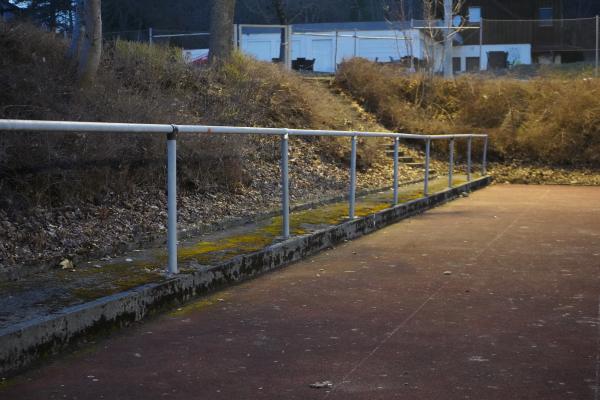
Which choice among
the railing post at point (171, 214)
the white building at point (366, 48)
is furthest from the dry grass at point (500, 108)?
the railing post at point (171, 214)

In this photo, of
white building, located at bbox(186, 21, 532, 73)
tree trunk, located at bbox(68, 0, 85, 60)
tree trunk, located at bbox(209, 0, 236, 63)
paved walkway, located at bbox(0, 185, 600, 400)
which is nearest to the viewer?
paved walkway, located at bbox(0, 185, 600, 400)

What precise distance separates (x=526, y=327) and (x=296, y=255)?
3.21 m

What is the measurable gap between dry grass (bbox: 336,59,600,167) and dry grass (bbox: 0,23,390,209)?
6.44 m

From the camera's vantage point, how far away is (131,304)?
210 inches

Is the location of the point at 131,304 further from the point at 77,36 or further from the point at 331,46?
the point at 331,46

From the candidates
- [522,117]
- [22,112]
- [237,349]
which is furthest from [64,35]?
[522,117]

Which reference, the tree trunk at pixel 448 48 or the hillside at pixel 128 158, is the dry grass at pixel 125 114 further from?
the tree trunk at pixel 448 48

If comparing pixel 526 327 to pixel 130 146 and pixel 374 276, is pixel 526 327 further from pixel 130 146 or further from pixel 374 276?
pixel 130 146

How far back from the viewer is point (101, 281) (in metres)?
5.79

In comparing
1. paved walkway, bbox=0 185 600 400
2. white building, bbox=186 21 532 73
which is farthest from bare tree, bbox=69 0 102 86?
white building, bbox=186 21 532 73

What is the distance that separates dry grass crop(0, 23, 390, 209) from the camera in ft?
27.3

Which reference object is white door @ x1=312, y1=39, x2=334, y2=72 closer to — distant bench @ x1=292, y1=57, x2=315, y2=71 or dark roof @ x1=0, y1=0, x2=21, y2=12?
distant bench @ x1=292, y1=57, x2=315, y2=71

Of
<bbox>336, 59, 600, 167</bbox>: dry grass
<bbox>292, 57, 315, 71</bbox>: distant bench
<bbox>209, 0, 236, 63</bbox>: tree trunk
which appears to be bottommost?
<bbox>336, 59, 600, 167</bbox>: dry grass

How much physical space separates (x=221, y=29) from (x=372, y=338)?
647 inches
